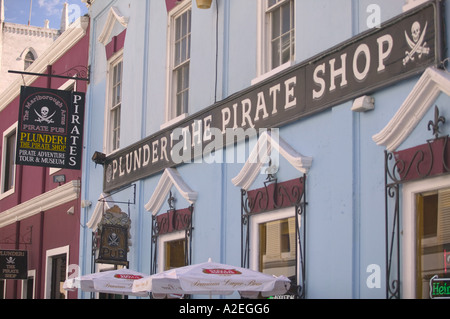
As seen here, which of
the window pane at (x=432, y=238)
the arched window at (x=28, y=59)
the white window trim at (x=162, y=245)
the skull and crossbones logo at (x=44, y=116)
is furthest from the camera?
the arched window at (x=28, y=59)

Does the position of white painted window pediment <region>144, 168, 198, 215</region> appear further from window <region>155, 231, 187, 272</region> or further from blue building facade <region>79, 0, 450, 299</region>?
window <region>155, 231, 187, 272</region>

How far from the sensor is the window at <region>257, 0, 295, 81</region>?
1005cm

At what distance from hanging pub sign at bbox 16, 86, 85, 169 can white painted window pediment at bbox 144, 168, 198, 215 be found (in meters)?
3.58

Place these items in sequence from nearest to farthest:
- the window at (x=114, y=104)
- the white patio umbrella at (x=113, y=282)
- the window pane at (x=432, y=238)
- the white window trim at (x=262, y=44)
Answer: the window pane at (x=432, y=238), the white window trim at (x=262, y=44), the white patio umbrella at (x=113, y=282), the window at (x=114, y=104)

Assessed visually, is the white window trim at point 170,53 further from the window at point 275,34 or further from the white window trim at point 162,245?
the window at point 275,34

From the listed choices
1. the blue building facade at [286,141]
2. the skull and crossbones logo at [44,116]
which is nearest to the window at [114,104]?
the blue building facade at [286,141]

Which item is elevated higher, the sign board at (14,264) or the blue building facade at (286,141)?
the blue building facade at (286,141)

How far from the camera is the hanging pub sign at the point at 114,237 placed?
13.2 meters

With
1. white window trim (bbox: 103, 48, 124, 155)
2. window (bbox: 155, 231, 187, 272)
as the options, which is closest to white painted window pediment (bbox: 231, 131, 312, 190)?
window (bbox: 155, 231, 187, 272)

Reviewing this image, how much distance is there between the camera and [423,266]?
24.3 ft

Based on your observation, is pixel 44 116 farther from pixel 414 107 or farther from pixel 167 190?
pixel 414 107

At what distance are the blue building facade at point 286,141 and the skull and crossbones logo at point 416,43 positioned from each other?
2 cm
